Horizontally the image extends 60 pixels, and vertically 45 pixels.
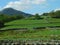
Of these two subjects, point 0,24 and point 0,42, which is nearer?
point 0,42

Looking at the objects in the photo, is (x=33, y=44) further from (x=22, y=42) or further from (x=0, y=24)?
(x=0, y=24)

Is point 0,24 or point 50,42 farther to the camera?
point 0,24

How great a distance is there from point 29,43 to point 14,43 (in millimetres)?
905

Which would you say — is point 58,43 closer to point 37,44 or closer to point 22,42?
point 37,44

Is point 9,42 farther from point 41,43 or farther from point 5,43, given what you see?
point 41,43

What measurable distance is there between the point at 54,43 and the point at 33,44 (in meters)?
1.24

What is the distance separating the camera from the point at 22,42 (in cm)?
1543

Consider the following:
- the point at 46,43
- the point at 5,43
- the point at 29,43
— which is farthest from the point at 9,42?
the point at 46,43

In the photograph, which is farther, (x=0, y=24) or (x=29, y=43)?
(x=0, y=24)

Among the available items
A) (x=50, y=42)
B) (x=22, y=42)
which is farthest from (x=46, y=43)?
(x=22, y=42)

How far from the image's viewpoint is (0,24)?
57.1 meters

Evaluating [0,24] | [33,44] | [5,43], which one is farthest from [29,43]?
[0,24]

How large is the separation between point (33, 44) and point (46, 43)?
0.77m

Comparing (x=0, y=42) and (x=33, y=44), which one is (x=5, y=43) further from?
(x=33, y=44)
